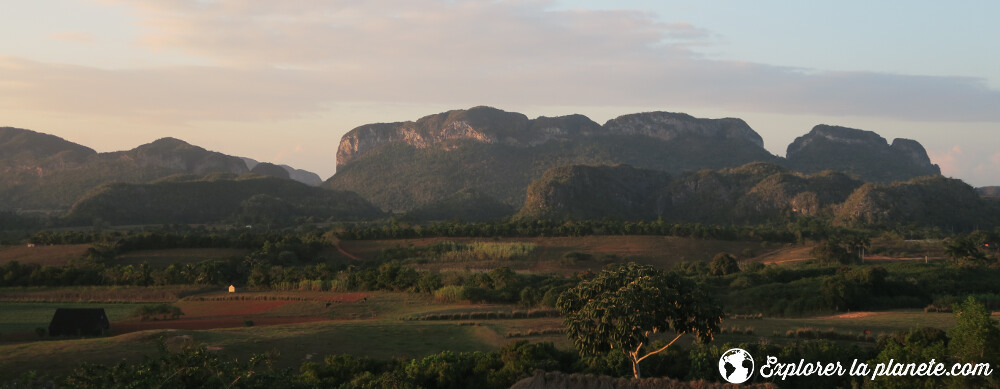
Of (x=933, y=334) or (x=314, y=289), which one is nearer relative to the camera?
(x=933, y=334)

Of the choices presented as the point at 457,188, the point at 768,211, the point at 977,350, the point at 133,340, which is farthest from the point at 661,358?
the point at 457,188

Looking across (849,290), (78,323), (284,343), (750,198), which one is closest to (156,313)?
(78,323)

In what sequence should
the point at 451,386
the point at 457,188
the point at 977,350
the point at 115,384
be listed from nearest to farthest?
the point at 115,384
the point at 977,350
the point at 451,386
the point at 457,188

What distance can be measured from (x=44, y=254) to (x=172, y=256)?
9.84 meters

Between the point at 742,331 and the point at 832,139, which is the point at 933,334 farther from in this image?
the point at 832,139

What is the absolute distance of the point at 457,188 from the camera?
552 ft

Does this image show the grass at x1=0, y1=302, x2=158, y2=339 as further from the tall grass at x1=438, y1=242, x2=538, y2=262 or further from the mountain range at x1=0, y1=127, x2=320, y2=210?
the mountain range at x1=0, y1=127, x2=320, y2=210

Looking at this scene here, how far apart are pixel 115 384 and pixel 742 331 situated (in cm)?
1960

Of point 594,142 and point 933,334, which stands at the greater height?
point 594,142

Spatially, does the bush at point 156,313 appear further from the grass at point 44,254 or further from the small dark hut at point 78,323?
the grass at point 44,254

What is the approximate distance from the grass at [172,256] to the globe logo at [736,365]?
4843cm

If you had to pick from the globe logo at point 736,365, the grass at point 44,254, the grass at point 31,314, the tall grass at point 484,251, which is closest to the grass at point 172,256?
A: the grass at point 44,254

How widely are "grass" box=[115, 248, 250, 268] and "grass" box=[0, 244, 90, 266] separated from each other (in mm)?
3651

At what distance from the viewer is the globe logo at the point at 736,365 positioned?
17.3 metres
